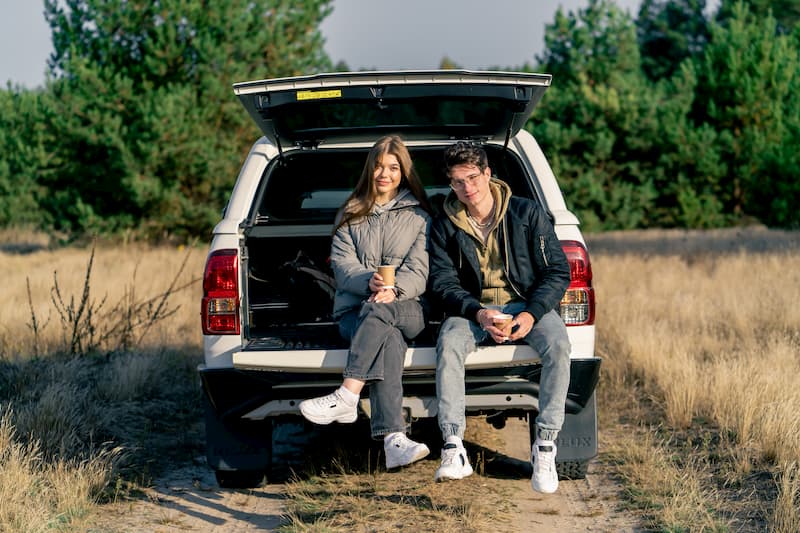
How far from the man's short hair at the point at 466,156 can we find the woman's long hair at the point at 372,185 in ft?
1.08

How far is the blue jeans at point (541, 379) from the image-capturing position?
4113mm

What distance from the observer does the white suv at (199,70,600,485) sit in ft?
13.9

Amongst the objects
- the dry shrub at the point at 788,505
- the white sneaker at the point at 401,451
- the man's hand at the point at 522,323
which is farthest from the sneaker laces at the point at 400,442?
the dry shrub at the point at 788,505

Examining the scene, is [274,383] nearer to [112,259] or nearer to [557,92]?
[112,259]

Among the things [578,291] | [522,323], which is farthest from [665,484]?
[522,323]

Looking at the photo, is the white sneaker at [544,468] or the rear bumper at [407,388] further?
the rear bumper at [407,388]

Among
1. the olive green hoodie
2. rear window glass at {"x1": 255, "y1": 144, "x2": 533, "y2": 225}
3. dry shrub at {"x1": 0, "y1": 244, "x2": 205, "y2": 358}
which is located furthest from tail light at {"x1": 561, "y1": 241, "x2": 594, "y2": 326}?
dry shrub at {"x1": 0, "y1": 244, "x2": 205, "y2": 358}

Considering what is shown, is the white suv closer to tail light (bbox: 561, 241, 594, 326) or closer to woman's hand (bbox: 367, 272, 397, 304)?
tail light (bbox: 561, 241, 594, 326)

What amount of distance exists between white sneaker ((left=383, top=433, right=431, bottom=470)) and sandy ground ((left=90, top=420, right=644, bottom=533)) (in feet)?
1.68

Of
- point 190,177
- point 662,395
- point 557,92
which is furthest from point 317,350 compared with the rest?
point 557,92

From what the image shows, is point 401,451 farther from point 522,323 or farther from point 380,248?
point 380,248

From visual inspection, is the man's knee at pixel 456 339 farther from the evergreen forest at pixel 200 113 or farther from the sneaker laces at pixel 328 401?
the evergreen forest at pixel 200 113

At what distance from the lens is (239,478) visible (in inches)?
188

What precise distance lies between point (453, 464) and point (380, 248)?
118 cm
